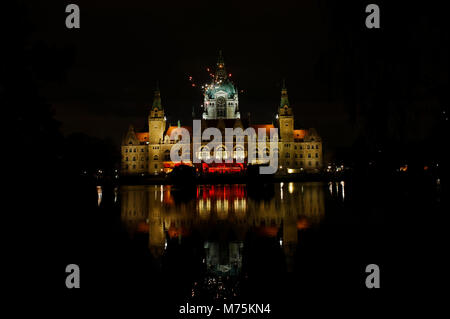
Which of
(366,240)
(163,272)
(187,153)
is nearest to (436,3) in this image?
(366,240)

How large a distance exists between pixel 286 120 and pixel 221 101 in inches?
860

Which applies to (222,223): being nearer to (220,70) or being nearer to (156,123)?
(156,123)

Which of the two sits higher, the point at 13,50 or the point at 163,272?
the point at 13,50

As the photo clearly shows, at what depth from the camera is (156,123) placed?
357 feet

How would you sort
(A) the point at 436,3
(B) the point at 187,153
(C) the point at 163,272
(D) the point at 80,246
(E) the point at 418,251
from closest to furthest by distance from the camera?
1. (C) the point at 163,272
2. (E) the point at 418,251
3. (D) the point at 80,246
4. (A) the point at 436,3
5. (B) the point at 187,153

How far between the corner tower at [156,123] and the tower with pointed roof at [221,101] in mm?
14648

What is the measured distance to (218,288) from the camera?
7.25 metres

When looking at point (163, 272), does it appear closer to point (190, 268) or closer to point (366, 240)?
point (190, 268)

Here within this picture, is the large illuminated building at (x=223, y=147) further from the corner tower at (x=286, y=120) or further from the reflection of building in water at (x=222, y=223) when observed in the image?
the reflection of building in water at (x=222, y=223)

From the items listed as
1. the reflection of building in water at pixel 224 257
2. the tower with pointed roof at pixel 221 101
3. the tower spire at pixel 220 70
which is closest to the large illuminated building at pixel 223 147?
the tower with pointed roof at pixel 221 101

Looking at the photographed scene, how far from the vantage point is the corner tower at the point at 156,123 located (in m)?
108
